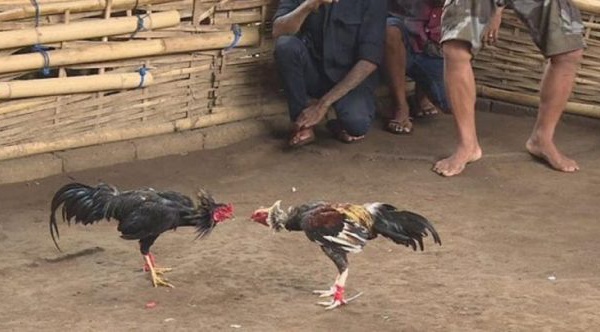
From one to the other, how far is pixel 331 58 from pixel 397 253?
1.89m

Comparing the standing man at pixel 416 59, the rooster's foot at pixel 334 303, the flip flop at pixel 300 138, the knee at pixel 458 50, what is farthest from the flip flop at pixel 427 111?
the rooster's foot at pixel 334 303

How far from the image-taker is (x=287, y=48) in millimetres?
6629

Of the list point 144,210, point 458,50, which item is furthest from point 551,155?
point 144,210

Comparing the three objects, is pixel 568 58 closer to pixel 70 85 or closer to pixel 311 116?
pixel 311 116

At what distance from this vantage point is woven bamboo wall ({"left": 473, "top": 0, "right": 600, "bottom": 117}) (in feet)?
23.7

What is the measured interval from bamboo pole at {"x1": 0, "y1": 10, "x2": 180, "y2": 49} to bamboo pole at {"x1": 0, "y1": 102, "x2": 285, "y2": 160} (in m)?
0.53

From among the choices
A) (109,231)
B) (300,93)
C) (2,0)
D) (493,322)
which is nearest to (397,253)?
(493,322)

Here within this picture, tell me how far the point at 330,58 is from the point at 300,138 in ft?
1.52

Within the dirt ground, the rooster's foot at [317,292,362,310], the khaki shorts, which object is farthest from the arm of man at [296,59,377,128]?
the rooster's foot at [317,292,362,310]

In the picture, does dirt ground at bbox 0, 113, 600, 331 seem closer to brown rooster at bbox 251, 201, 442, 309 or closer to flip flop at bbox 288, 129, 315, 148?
flip flop at bbox 288, 129, 315, 148

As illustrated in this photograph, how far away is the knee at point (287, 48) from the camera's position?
6629 millimetres

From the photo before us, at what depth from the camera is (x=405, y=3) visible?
7.28 m

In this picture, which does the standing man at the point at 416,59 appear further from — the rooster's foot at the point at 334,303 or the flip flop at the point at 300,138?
the rooster's foot at the point at 334,303

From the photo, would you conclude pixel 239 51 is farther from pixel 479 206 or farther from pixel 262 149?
pixel 479 206
